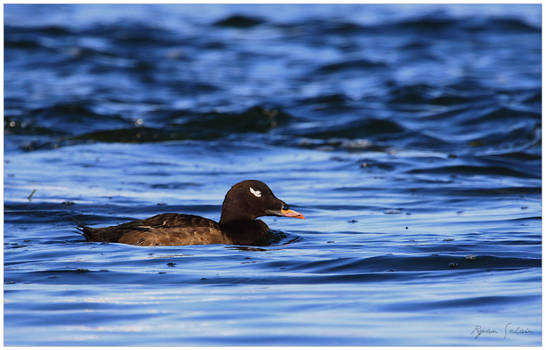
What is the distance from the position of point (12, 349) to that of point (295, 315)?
1.87 m

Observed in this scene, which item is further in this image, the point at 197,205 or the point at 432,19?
the point at 432,19

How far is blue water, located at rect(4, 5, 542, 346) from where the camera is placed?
6.93 m

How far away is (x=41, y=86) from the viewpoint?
84.1ft

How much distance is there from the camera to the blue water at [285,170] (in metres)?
6.93

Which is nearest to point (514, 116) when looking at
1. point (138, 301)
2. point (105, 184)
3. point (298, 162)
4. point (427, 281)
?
point (298, 162)

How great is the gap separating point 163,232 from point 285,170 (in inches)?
245

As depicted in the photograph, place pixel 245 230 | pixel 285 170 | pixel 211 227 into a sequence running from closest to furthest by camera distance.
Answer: pixel 211 227, pixel 245 230, pixel 285 170

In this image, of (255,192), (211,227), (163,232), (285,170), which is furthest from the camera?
(285,170)

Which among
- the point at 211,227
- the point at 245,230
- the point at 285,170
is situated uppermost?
the point at 211,227

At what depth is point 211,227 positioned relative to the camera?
381 inches

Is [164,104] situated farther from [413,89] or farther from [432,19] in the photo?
[432,19]
